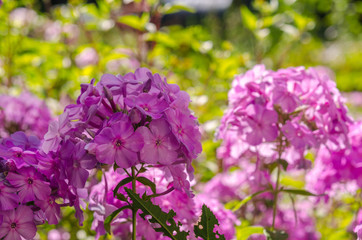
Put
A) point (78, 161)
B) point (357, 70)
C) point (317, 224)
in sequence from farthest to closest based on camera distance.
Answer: point (357, 70), point (317, 224), point (78, 161)

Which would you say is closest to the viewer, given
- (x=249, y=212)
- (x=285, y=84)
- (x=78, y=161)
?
(x=78, y=161)

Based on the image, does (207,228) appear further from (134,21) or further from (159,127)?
(134,21)

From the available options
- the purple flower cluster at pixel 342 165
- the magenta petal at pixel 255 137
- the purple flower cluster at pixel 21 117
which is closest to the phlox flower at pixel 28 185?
the magenta petal at pixel 255 137

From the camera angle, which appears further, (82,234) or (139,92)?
(82,234)

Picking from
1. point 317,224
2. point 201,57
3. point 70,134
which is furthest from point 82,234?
point 317,224

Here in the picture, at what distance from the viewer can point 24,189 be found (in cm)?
105

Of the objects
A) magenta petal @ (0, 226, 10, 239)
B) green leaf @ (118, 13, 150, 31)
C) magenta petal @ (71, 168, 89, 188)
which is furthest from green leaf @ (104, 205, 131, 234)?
green leaf @ (118, 13, 150, 31)

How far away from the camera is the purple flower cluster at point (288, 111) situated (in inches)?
57.1

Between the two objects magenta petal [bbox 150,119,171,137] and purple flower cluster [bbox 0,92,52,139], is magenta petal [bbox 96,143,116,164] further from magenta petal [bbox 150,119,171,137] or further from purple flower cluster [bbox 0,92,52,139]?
purple flower cluster [bbox 0,92,52,139]

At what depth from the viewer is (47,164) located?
1058 millimetres

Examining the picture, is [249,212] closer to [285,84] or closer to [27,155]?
[285,84]

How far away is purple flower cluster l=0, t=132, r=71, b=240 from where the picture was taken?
3.41 ft

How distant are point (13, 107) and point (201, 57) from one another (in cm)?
111

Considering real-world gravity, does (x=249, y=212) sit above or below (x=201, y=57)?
below
